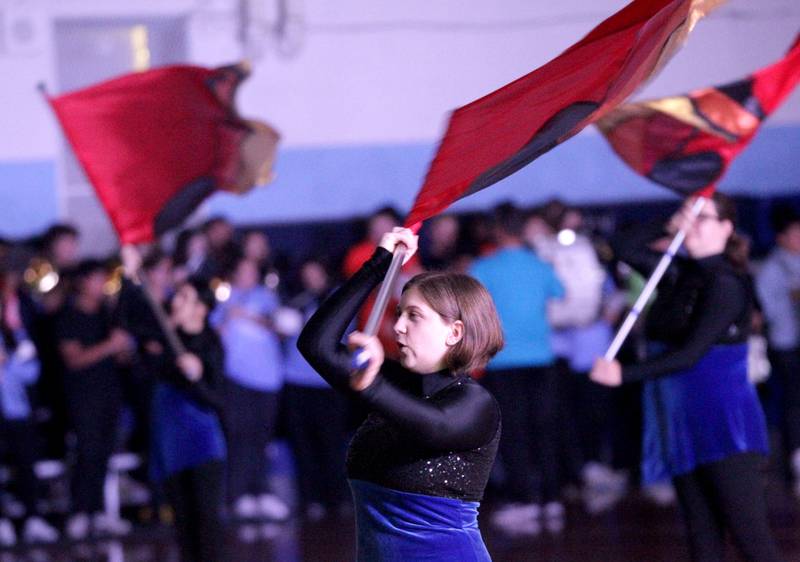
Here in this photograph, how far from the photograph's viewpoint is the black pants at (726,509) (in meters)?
4.40

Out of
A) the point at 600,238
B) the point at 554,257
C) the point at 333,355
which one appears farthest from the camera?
the point at 600,238

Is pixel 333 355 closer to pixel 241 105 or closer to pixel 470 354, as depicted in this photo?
pixel 470 354

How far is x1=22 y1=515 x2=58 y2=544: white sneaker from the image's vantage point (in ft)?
26.3

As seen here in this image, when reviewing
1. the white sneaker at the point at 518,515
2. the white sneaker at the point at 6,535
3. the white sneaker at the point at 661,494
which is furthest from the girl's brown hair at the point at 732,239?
the white sneaker at the point at 6,535

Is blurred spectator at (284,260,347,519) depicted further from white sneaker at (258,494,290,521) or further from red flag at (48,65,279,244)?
red flag at (48,65,279,244)

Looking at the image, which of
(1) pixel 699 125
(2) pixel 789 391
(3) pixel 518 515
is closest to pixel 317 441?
(3) pixel 518 515

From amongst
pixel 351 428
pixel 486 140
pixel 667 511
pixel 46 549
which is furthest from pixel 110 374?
pixel 486 140

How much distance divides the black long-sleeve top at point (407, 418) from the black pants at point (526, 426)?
468 centimetres

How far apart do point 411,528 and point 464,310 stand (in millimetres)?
480

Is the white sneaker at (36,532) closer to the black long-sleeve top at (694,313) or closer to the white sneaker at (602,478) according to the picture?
the white sneaker at (602,478)

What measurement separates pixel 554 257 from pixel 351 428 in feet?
5.82

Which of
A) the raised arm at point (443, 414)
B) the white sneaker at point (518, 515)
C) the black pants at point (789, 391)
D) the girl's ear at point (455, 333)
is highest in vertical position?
the girl's ear at point (455, 333)

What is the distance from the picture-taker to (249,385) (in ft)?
27.0

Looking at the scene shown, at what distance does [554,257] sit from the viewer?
8609mm
